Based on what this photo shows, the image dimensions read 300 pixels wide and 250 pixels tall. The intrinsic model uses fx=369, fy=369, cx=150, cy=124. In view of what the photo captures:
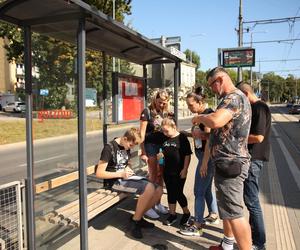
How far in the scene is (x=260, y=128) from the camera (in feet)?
12.4

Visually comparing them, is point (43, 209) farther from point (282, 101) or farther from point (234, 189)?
point (282, 101)

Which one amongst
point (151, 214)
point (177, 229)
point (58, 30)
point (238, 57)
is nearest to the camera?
point (58, 30)

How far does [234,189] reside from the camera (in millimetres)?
3393

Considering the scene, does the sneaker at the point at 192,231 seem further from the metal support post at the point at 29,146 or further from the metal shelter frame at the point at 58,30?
the metal support post at the point at 29,146

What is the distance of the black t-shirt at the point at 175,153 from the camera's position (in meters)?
4.57

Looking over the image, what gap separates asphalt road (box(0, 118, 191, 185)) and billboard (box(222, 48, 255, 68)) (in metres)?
10.7

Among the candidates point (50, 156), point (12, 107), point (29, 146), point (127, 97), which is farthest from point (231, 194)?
point (12, 107)

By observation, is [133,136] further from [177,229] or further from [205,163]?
[177,229]

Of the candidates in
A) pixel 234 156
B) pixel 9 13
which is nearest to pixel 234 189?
pixel 234 156

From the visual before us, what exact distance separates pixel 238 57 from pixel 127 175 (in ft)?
52.0

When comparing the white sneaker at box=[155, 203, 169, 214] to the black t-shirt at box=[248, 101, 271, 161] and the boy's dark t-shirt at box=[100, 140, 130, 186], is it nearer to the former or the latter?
the boy's dark t-shirt at box=[100, 140, 130, 186]

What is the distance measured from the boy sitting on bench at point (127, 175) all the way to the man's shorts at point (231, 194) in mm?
1269

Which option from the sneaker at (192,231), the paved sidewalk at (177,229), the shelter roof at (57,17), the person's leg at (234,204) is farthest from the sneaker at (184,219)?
the shelter roof at (57,17)

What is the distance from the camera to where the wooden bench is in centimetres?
381
